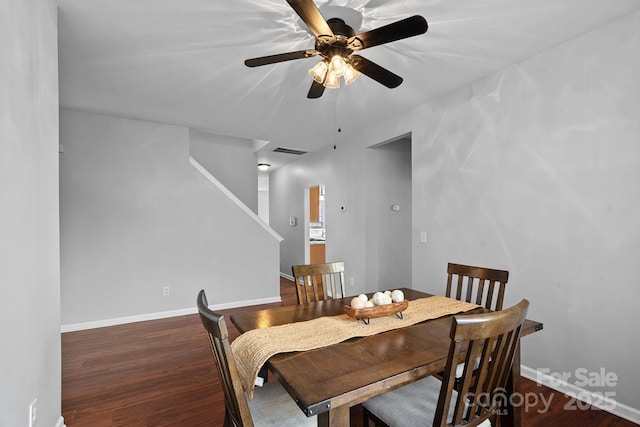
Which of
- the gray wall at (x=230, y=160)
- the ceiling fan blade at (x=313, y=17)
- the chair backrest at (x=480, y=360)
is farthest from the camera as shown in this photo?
the gray wall at (x=230, y=160)

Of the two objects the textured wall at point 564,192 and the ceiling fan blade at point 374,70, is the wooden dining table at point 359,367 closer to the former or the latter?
the textured wall at point 564,192

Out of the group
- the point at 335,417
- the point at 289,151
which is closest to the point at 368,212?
the point at 289,151

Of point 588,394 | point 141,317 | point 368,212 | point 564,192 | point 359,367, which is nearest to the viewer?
point 359,367

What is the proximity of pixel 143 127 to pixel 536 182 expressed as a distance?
434 centimetres

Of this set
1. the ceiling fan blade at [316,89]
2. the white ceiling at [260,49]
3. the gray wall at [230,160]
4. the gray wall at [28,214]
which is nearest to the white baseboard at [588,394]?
the white ceiling at [260,49]

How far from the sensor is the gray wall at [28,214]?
1200mm

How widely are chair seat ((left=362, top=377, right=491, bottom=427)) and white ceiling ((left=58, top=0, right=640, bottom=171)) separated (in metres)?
2.09

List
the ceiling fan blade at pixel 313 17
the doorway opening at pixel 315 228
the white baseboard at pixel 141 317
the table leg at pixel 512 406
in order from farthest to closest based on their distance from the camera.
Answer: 1. the doorway opening at pixel 315 228
2. the white baseboard at pixel 141 317
3. the table leg at pixel 512 406
4. the ceiling fan blade at pixel 313 17

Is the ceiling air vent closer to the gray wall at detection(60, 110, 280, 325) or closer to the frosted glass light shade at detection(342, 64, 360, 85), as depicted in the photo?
the gray wall at detection(60, 110, 280, 325)

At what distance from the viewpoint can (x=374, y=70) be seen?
6.22 feet

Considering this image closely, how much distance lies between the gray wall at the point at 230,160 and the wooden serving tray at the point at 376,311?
4.51m

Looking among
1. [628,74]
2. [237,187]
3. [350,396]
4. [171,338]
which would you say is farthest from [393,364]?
[237,187]

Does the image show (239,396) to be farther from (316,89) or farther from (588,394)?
(588,394)

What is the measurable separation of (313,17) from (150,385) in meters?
2.77
